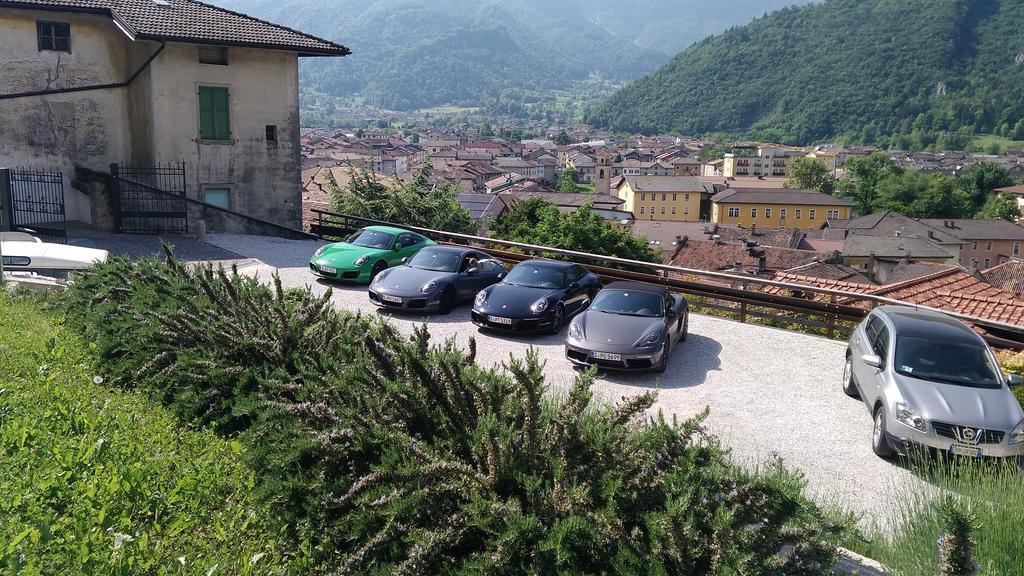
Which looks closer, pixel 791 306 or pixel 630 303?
pixel 630 303

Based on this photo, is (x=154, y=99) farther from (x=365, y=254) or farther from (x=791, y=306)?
(x=791, y=306)

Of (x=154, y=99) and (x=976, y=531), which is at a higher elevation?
(x=154, y=99)

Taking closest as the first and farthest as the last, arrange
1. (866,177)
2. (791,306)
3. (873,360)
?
(873,360) < (791,306) < (866,177)

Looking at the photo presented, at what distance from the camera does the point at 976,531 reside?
4137mm

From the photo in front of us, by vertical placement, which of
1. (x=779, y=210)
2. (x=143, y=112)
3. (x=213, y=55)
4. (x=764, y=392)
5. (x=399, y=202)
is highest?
(x=213, y=55)

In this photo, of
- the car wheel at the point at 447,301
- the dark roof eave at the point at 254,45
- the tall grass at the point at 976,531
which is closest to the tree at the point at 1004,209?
the dark roof eave at the point at 254,45

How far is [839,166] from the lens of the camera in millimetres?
169375

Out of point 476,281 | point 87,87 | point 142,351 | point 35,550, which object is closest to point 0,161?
point 87,87

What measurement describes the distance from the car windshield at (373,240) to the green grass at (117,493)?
431 inches

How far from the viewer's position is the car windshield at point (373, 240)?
18.0 m

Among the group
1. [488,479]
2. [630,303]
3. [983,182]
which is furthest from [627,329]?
[983,182]

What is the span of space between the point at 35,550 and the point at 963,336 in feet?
31.9

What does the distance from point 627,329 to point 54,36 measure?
65.7 ft

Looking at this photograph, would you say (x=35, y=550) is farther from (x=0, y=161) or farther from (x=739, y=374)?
(x=0, y=161)
